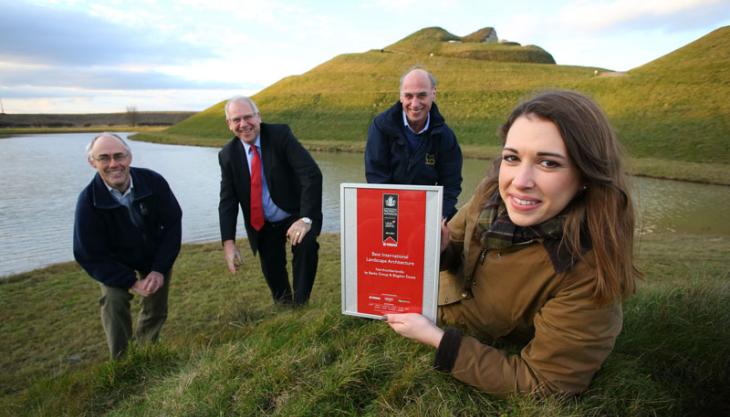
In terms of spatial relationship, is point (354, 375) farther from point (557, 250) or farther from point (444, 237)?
point (557, 250)

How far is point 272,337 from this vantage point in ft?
9.39

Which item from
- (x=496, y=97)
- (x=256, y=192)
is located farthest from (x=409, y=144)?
(x=496, y=97)

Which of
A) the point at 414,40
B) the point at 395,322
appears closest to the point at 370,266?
the point at 395,322

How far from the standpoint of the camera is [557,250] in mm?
1784

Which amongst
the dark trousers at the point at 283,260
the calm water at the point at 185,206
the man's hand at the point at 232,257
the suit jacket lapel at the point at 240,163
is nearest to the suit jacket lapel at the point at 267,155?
the suit jacket lapel at the point at 240,163

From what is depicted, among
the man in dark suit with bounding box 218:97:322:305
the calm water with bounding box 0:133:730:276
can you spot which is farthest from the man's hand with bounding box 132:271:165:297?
the calm water with bounding box 0:133:730:276

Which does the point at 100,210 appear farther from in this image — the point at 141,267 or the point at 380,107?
the point at 380,107

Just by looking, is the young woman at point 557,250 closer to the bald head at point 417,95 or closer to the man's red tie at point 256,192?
the bald head at point 417,95

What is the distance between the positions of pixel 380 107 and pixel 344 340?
171 feet

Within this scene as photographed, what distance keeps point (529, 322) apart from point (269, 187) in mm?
3223

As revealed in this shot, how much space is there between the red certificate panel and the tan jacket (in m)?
0.30

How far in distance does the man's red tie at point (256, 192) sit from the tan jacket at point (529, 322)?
9.38 feet

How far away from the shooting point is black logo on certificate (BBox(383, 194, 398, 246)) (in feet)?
6.81

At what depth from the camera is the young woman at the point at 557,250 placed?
169 centimetres
